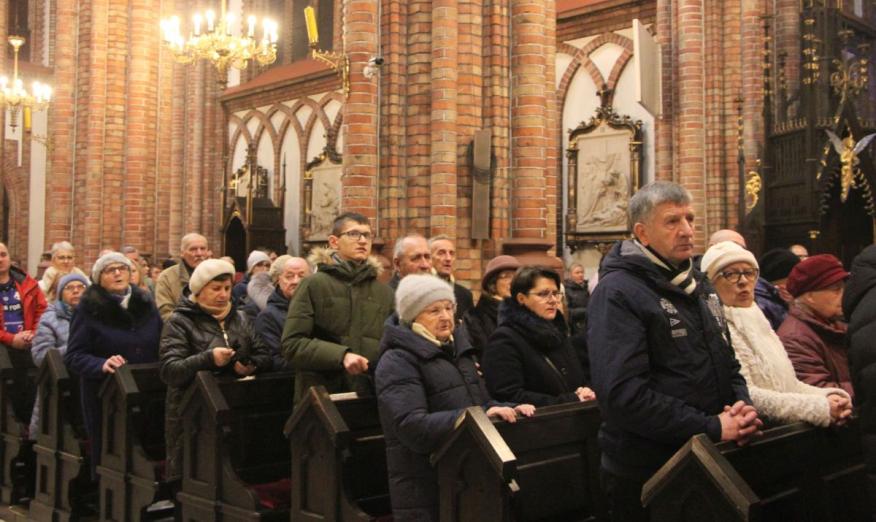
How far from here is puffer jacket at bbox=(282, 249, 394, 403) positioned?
14.8 ft

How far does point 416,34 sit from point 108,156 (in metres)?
7.91

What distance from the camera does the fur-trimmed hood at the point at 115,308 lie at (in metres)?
5.55

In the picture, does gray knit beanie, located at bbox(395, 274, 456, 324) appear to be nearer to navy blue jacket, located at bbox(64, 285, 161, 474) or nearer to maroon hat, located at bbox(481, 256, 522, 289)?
maroon hat, located at bbox(481, 256, 522, 289)

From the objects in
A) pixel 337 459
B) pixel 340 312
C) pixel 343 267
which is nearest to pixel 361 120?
pixel 343 267

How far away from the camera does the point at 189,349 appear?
16.0 ft

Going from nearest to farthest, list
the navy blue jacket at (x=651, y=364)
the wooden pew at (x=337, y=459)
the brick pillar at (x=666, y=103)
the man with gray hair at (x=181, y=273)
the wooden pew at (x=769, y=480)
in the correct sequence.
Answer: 1. the wooden pew at (x=769, y=480)
2. the navy blue jacket at (x=651, y=364)
3. the wooden pew at (x=337, y=459)
4. the man with gray hair at (x=181, y=273)
5. the brick pillar at (x=666, y=103)

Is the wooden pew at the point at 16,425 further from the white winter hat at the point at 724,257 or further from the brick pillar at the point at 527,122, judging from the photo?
the white winter hat at the point at 724,257

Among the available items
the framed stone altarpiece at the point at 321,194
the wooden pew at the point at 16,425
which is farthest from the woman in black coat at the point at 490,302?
the framed stone altarpiece at the point at 321,194

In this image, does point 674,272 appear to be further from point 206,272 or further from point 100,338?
point 100,338

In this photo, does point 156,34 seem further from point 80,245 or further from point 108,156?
point 80,245

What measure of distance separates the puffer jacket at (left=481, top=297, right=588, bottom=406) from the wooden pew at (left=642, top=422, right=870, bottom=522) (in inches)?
41.6

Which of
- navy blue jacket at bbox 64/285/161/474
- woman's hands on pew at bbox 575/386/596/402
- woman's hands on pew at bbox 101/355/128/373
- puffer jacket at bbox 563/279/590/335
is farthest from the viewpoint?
puffer jacket at bbox 563/279/590/335

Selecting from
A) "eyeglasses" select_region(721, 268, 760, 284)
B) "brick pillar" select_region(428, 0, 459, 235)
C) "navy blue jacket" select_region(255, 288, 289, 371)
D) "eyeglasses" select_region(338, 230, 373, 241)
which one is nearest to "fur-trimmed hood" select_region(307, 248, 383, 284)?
"eyeglasses" select_region(338, 230, 373, 241)

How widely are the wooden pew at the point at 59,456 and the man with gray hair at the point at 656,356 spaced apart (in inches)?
161
